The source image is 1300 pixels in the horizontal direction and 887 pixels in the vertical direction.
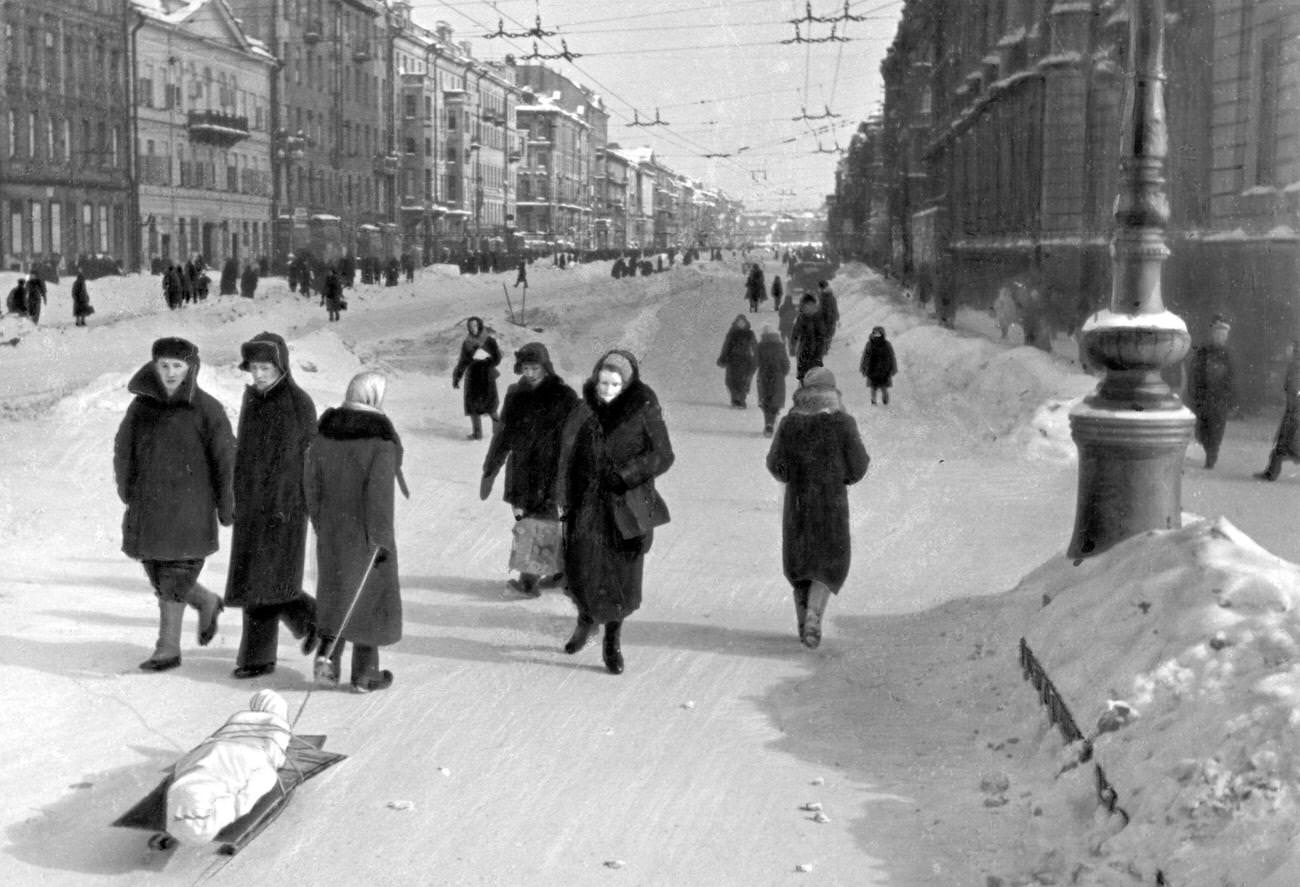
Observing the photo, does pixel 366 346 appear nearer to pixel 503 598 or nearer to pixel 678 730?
pixel 503 598

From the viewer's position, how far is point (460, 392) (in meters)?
21.7

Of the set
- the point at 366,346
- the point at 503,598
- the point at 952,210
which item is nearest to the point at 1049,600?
the point at 503,598

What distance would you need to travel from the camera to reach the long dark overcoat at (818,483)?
27.0 feet

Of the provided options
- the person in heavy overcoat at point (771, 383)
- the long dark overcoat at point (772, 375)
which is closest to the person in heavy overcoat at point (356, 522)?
the person in heavy overcoat at point (771, 383)

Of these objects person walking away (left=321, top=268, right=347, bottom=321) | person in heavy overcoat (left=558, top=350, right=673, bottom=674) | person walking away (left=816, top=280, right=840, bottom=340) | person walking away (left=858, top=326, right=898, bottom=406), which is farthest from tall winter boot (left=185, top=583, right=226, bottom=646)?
person walking away (left=321, top=268, right=347, bottom=321)

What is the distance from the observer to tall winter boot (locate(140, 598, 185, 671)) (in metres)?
7.37

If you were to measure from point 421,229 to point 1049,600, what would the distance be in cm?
8279

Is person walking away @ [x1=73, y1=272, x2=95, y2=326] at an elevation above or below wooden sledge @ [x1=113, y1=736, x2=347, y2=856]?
above

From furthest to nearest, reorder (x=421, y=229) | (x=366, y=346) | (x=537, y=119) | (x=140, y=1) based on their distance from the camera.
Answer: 1. (x=537, y=119)
2. (x=421, y=229)
3. (x=140, y=1)
4. (x=366, y=346)

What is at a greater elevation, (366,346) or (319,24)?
(319,24)

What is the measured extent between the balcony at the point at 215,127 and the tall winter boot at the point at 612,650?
55.4 metres

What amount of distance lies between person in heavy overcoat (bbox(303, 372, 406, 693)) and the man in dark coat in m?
0.22

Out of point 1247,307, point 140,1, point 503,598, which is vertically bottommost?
point 503,598

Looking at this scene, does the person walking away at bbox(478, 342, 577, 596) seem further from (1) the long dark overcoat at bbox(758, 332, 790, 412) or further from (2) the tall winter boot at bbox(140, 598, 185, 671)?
(1) the long dark overcoat at bbox(758, 332, 790, 412)
